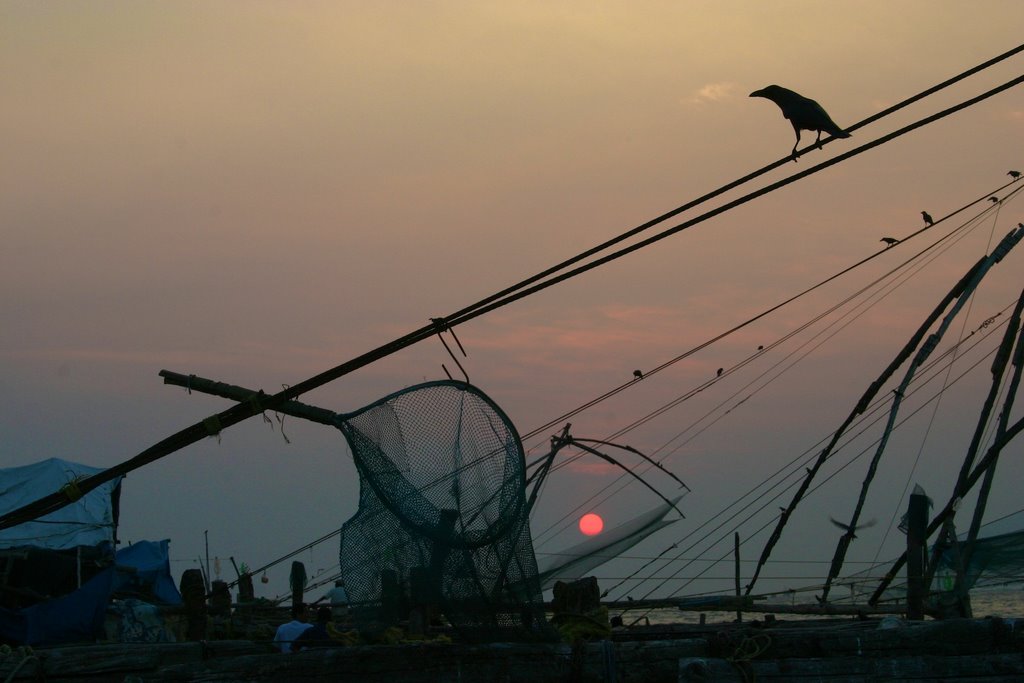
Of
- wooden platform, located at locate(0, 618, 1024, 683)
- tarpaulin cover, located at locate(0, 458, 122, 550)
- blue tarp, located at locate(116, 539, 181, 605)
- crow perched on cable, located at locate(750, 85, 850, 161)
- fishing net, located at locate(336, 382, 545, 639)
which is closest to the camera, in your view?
wooden platform, located at locate(0, 618, 1024, 683)

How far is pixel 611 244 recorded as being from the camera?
5.71 m

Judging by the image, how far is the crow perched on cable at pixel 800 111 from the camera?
872 cm

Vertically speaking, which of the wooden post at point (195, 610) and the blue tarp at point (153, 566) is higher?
the blue tarp at point (153, 566)

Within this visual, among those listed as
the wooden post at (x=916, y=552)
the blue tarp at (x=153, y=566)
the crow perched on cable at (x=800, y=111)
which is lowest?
the wooden post at (x=916, y=552)

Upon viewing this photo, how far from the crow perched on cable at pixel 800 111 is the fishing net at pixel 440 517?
12.7ft

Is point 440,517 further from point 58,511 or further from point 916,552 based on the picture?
point 58,511

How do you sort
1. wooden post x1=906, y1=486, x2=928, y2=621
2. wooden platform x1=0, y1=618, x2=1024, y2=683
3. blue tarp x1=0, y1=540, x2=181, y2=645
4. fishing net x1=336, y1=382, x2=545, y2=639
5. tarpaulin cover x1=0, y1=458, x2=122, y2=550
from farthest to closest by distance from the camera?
tarpaulin cover x1=0, y1=458, x2=122, y2=550
blue tarp x1=0, y1=540, x2=181, y2=645
wooden post x1=906, y1=486, x2=928, y2=621
fishing net x1=336, y1=382, x2=545, y2=639
wooden platform x1=0, y1=618, x2=1024, y2=683

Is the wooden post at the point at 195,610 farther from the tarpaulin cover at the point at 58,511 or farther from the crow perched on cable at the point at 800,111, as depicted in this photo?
the crow perched on cable at the point at 800,111

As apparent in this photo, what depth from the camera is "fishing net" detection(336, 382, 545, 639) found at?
6.22 metres

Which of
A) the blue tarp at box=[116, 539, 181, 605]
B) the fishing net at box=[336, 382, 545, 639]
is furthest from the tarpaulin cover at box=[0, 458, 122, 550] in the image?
the fishing net at box=[336, 382, 545, 639]

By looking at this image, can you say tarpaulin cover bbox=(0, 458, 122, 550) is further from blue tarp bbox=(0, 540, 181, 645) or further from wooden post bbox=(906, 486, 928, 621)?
wooden post bbox=(906, 486, 928, 621)

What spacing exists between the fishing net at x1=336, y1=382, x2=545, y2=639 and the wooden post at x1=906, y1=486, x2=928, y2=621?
5.47 m

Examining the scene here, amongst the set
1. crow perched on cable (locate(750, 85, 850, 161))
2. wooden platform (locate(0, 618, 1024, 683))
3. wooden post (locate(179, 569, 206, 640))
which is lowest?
wooden platform (locate(0, 618, 1024, 683))

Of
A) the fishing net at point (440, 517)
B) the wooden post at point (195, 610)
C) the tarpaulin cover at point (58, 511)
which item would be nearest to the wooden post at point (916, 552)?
the fishing net at point (440, 517)
